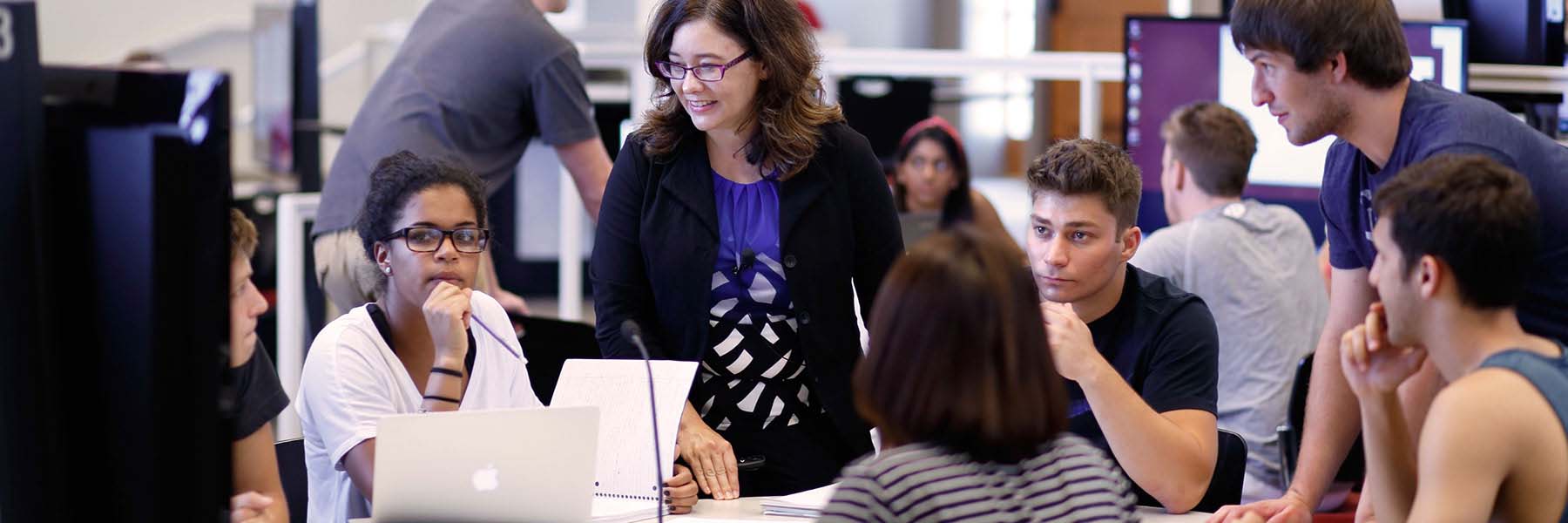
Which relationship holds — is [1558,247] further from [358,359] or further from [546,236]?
[546,236]

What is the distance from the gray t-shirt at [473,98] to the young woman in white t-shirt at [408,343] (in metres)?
0.71

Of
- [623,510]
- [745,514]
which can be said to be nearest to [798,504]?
[745,514]

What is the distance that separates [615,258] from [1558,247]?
1.28m

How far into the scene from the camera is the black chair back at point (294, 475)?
91.9 inches

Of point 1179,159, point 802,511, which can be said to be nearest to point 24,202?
point 802,511

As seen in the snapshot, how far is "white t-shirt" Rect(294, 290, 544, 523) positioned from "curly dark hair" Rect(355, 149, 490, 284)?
14 centimetres

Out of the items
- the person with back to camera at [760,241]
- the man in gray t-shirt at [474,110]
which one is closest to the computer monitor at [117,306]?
the person with back to camera at [760,241]

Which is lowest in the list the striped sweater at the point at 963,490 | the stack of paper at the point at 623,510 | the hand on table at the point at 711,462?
the stack of paper at the point at 623,510

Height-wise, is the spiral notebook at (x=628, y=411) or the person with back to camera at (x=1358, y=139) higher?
the person with back to camera at (x=1358, y=139)

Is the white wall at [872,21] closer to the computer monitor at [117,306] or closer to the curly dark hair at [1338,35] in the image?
the curly dark hair at [1338,35]

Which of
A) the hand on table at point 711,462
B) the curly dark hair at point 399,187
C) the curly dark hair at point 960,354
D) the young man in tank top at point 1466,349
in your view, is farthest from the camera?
the curly dark hair at point 399,187

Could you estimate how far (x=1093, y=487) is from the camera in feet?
4.62

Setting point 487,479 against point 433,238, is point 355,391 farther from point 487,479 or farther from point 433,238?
point 487,479

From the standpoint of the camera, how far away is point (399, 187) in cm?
227
